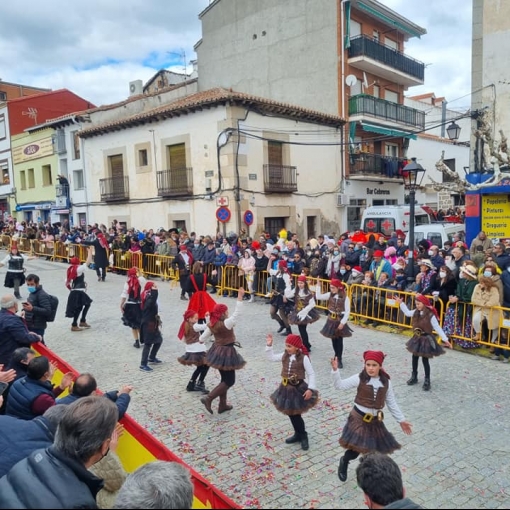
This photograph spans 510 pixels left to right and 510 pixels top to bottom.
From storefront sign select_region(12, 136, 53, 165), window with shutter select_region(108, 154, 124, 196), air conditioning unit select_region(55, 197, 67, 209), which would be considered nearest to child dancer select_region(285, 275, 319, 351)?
window with shutter select_region(108, 154, 124, 196)

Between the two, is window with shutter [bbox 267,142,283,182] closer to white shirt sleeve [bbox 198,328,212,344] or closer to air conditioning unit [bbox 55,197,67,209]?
air conditioning unit [bbox 55,197,67,209]

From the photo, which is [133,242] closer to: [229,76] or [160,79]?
[229,76]

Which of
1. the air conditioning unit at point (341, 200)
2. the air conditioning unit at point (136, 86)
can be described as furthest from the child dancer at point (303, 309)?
the air conditioning unit at point (136, 86)

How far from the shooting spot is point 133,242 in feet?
60.3

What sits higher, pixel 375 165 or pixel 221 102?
pixel 221 102

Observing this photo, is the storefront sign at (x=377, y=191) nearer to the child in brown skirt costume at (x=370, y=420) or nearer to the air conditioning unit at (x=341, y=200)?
the air conditioning unit at (x=341, y=200)

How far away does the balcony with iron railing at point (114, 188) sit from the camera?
23547mm

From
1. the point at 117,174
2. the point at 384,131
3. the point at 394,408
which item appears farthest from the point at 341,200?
the point at 394,408

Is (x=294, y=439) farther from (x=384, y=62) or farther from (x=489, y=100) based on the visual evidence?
(x=384, y=62)

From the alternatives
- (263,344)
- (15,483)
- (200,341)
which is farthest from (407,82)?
(15,483)

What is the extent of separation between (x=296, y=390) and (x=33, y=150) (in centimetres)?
3090

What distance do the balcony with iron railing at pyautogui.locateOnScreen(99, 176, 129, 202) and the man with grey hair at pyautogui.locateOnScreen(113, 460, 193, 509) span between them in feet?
72.6

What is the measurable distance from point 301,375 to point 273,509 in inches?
59.1

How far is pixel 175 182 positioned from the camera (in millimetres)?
21156
